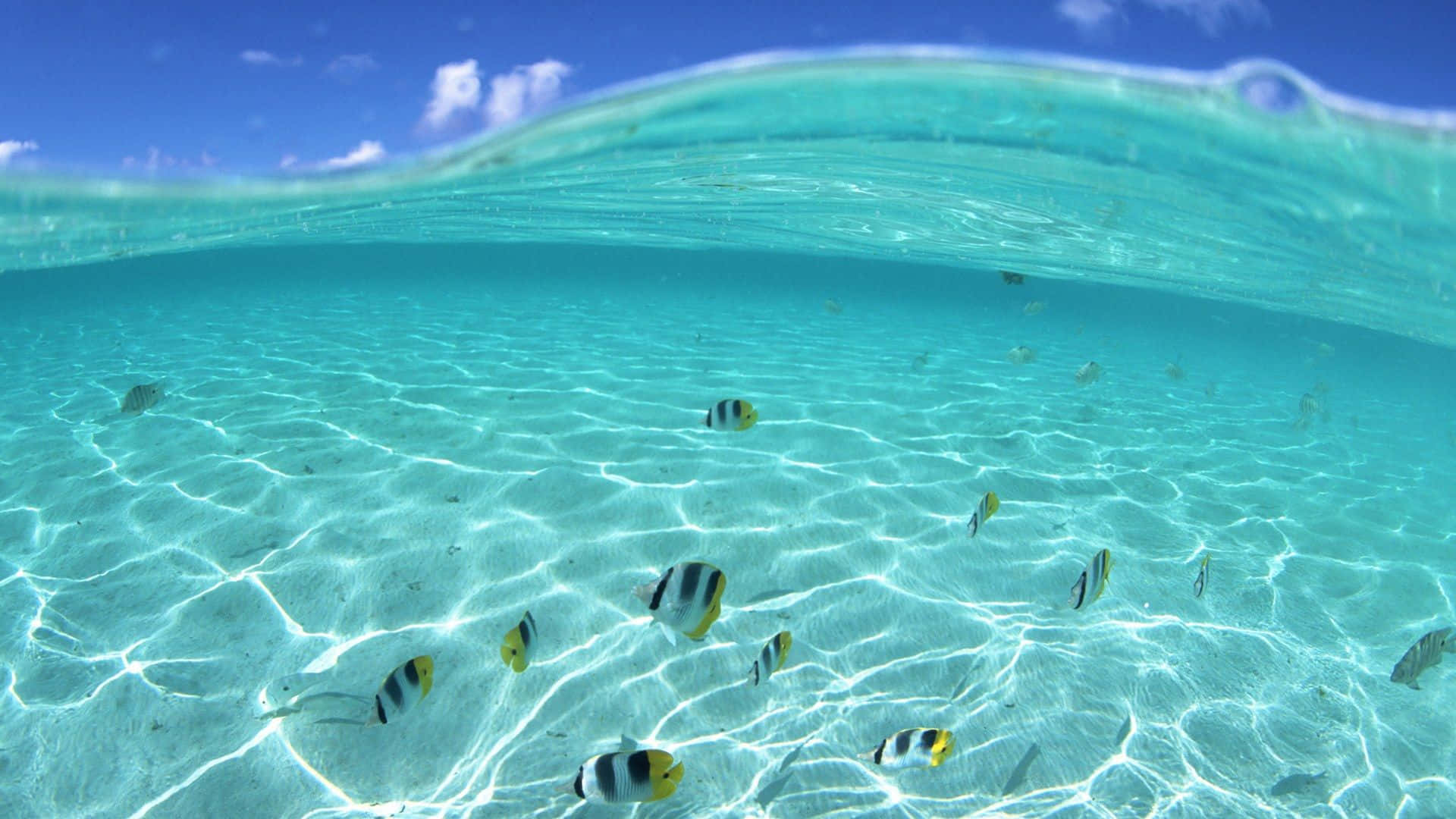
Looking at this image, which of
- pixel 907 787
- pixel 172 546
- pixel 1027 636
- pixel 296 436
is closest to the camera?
pixel 907 787

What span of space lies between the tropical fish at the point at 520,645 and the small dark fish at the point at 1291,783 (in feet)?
16.0

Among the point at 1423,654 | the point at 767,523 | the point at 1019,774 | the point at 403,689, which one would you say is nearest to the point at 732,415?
the point at 767,523

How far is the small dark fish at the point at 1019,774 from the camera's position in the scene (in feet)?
14.1

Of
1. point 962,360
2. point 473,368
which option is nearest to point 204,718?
point 473,368

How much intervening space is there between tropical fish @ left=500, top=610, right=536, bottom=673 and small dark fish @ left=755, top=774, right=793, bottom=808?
5.62ft

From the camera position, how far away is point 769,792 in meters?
4.13

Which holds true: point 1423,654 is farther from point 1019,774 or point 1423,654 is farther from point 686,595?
point 686,595

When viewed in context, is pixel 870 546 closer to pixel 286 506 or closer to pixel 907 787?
pixel 907 787

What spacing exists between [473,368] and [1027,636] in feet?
38.6

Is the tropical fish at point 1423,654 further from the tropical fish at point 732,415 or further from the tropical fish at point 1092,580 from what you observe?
the tropical fish at point 732,415

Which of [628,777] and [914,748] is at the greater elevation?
[628,777]

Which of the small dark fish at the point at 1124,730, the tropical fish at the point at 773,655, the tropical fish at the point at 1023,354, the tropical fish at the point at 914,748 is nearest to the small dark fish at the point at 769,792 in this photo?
the tropical fish at the point at 773,655

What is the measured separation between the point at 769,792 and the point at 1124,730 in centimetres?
272

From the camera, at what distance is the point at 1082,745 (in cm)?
477
